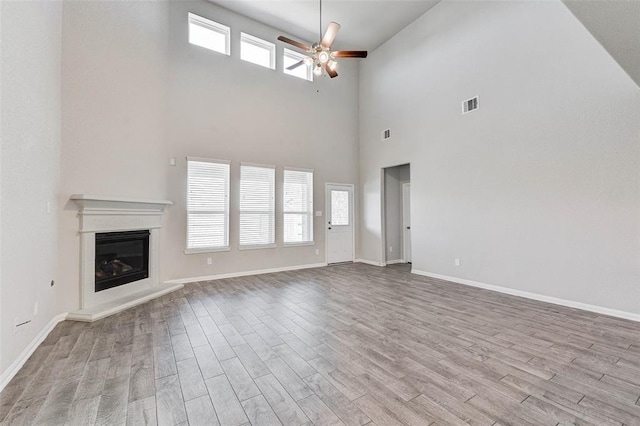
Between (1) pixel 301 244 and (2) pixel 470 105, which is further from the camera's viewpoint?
(1) pixel 301 244

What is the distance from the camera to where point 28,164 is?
241 cm

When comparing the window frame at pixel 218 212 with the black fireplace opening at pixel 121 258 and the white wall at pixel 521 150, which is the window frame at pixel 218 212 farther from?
the white wall at pixel 521 150

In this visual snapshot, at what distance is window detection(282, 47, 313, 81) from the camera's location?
20.7ft

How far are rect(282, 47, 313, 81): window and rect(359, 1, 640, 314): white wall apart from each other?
2134mm

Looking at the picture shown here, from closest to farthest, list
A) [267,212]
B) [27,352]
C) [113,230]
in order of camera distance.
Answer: [27,352] → [113,230] → [267,212]

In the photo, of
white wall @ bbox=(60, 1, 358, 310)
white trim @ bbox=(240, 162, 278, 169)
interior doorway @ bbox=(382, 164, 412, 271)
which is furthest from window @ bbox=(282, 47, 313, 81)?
interior doorway @ bbox=(382, 164, 412, 271)

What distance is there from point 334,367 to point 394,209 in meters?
5.51

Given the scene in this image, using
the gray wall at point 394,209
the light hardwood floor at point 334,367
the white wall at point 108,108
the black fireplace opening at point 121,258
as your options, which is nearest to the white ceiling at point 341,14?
the white wall at point 108,108

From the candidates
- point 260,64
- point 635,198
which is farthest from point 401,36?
point 635,198

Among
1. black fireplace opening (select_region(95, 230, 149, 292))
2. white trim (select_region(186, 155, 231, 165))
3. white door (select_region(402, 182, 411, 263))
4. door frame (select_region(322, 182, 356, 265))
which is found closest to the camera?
black fireplace opening (select_region(95, 230, 149, 292))

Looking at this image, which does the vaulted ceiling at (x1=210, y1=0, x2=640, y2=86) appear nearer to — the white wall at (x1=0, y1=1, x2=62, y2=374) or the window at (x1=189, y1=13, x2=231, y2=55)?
the window at (x1=189, y1=13, x2=231, y2=55)

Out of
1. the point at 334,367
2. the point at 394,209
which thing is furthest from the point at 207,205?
the point at 394,209

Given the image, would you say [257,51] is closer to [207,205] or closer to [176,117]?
[176,117]

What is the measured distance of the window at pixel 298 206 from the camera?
6211 mm
